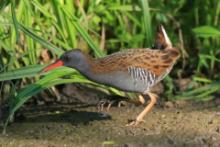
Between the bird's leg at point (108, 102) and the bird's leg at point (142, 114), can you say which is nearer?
the bird's leg at point (142, 114)

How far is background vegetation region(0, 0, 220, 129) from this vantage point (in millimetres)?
6375

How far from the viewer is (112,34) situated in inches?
293

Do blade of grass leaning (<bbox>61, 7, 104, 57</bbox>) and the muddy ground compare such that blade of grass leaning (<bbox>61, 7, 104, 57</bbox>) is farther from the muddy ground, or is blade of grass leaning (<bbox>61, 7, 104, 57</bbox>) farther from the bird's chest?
the muddy ground

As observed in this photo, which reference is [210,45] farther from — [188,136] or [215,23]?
[188,136]

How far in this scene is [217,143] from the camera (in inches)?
215

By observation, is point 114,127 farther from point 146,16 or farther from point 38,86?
point 146,16

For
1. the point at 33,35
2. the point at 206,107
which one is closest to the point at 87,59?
the point at 33,35

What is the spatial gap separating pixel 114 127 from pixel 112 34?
1.67 meters

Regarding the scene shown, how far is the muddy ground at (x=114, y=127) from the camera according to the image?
18.3 ft

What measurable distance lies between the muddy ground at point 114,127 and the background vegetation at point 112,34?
0.25 metres

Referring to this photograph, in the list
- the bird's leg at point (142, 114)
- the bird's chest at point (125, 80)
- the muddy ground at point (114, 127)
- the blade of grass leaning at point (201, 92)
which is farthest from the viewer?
the blade of grass leaning at point (201, 92)

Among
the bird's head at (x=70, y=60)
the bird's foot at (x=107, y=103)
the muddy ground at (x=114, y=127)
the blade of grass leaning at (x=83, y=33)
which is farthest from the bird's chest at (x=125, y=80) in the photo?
the bird's foot at (x=107, y=103)

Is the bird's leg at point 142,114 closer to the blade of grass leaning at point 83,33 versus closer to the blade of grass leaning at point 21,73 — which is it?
the blade of grass leaning at point 83,33

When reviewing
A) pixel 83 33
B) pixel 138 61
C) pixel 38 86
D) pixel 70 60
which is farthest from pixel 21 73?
pixel 138 61
